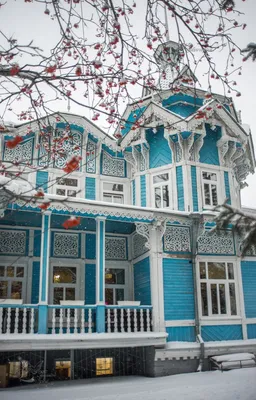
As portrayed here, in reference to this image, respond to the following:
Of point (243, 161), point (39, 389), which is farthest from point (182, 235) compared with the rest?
point (39, 389)

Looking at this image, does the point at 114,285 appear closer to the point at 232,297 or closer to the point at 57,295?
the point at 57,295

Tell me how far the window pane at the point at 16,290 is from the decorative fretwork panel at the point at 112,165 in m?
4.62

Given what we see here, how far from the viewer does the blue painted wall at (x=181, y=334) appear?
10.8 meters

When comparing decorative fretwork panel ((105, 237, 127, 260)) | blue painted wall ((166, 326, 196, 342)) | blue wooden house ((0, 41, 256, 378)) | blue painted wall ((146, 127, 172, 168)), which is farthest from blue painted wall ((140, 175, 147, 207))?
blue painted wall ((166, 326, 196, 342))

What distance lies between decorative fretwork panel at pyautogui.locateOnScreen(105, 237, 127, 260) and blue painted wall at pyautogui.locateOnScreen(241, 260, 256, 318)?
3800mm

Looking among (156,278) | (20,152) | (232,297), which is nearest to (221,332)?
(232,297)

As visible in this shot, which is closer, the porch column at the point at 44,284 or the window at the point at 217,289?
the porch column at the point at 44,284

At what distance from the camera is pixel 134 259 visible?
12555mm

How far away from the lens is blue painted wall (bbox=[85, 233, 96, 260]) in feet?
40.5

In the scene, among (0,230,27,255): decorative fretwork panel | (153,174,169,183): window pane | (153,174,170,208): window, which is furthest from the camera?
(153,174,169,183): window pane

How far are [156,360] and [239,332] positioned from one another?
286cm

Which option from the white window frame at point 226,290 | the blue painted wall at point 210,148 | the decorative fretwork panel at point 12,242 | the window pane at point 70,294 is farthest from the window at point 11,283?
the blue painted wall at point 210,148

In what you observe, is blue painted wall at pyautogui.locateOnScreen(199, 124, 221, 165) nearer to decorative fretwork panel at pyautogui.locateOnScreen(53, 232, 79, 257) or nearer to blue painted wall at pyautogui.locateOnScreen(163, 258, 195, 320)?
blue painted wall at pyautogui.locateOnScreen(163, 258, 195, 320)

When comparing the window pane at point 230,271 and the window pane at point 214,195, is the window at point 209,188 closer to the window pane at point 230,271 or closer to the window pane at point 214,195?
the window pane at point 214,195
